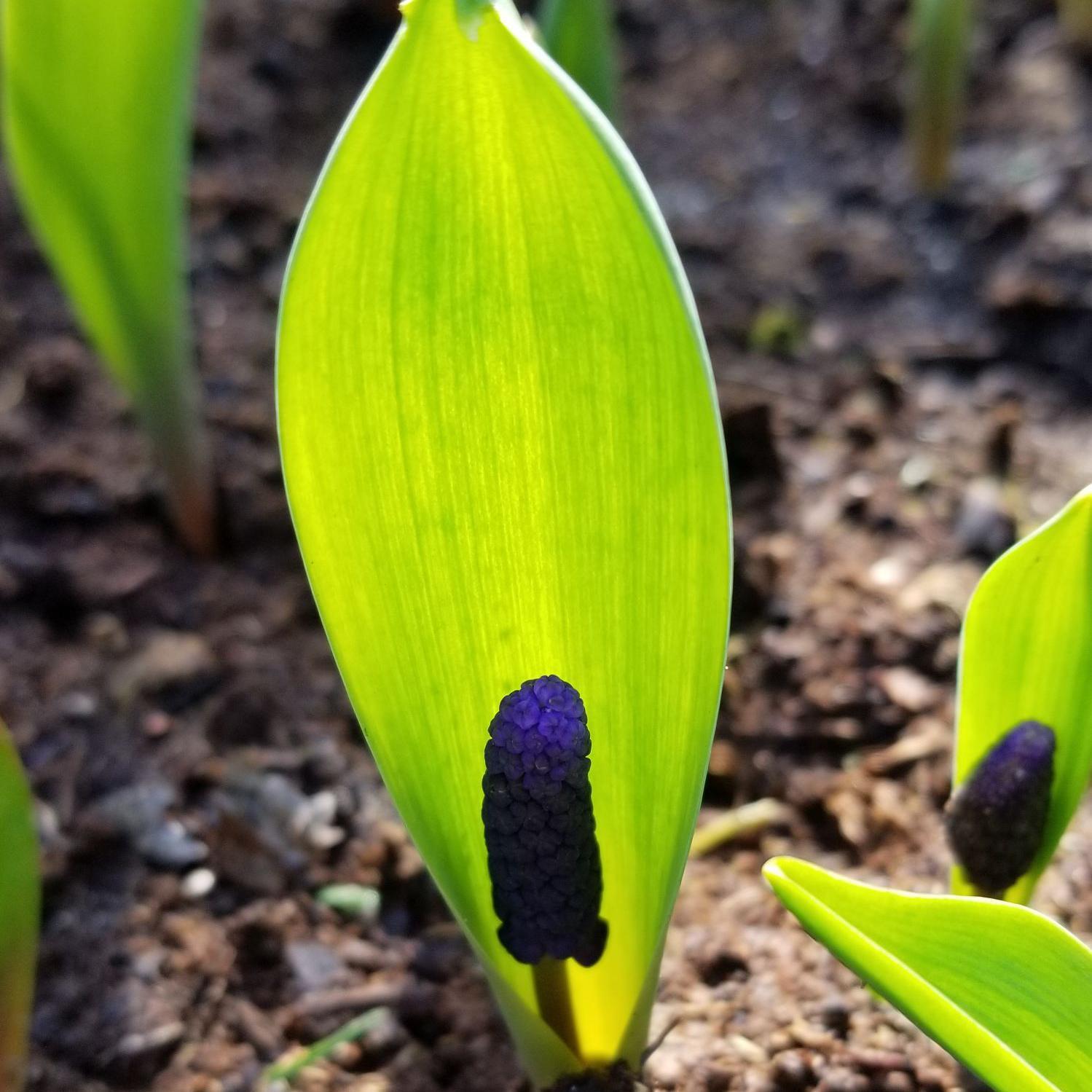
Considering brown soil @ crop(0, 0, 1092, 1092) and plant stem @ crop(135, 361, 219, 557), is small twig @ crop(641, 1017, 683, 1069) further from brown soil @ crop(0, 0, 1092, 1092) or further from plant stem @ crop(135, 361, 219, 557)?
plant stem @ crop(135, 361, 219, 557)

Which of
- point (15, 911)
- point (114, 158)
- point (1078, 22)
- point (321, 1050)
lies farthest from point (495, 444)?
point (1078, 22)

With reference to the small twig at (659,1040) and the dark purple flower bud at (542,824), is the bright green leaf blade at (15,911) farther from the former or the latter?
the small twig at (659,1040)

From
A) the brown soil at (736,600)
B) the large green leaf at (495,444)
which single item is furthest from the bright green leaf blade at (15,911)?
the large green leaf at (495,444)

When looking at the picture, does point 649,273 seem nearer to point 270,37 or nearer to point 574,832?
point 574,832

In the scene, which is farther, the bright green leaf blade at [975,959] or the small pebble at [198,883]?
the small pebble at [198,883]

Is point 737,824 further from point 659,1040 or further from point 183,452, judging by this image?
point 183,452

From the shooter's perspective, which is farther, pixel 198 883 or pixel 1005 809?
pixel 198 883

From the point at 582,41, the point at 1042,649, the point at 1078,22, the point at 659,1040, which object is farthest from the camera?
the point at 1078,22
